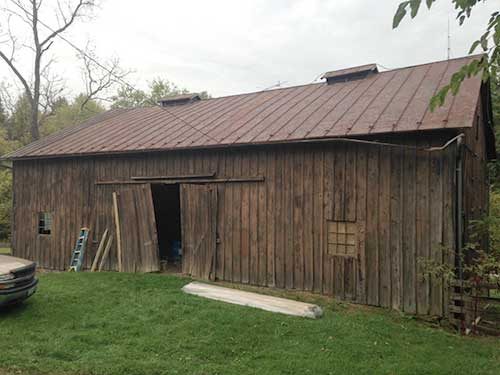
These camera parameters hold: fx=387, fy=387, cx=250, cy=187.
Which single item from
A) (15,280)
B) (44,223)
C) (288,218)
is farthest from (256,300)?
(44,223)

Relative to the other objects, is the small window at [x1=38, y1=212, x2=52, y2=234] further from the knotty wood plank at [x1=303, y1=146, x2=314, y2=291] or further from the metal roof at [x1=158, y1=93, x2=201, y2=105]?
the knotty wood plank at [x1=303, y1=146, x2=314, y2=291]

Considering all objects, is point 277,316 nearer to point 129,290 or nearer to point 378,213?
point 378,213

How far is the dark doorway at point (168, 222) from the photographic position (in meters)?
12.4

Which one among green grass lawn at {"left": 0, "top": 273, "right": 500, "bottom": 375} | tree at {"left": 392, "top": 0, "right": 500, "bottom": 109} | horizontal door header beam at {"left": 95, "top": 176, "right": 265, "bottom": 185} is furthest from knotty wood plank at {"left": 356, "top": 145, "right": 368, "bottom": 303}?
tree at {"left": 392, "top": 0, "right": 500, "bottom": 109}

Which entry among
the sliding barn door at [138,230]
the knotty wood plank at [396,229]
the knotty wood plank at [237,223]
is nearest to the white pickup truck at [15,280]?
the sliding barn door at [138,230]

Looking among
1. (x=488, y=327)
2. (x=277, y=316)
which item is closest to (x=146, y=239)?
(x=277, y=316)

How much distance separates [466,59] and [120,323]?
36.0ft

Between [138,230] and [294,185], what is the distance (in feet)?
15.1

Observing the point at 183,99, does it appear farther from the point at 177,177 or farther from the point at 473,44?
the point at 473,44

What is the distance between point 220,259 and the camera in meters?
9.34

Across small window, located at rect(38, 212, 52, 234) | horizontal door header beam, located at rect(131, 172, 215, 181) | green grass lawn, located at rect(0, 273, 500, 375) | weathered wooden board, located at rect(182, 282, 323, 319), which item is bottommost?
green grass lawn, located at rect(0, 273, 500, 375)

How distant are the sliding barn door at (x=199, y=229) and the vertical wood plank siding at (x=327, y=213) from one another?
23 cm

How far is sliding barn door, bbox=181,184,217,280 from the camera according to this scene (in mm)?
9406

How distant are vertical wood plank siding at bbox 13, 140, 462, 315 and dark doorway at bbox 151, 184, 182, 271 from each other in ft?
6.17
